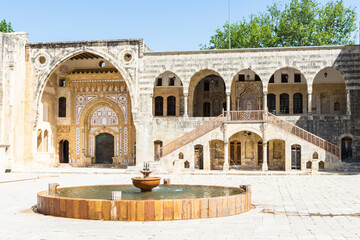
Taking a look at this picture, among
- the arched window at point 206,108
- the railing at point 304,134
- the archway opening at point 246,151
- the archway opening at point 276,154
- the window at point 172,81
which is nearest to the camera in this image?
the railing at point 304,134

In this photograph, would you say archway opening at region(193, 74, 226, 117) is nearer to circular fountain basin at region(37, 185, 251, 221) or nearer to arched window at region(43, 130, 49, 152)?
arched window at region(43, 130, 49, 152)

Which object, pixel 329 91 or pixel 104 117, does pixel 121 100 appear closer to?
pixel 104 117

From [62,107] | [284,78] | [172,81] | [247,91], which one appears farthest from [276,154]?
[62,107]

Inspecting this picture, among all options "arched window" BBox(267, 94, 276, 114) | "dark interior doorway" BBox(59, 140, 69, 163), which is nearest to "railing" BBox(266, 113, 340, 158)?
"arched window" BBox(267, 94, 276, 114)

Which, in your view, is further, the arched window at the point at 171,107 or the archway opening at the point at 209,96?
the archway opening at the point at 209,96

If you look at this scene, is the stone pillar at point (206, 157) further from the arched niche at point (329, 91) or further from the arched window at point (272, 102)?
the arched niche at point (329, 91)

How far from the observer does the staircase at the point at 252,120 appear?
2295 cm

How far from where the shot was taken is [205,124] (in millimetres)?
24484

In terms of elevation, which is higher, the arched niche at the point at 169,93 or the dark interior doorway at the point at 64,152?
the arched niche at the point at 169,93

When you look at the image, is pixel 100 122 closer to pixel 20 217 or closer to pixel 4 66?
pixel 4 66

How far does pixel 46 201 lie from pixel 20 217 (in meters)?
0.62

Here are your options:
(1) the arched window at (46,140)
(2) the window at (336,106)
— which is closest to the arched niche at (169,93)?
(1) the arched window at (46,140)

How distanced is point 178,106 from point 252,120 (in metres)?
5.76

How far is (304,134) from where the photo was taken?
77.2 ft
